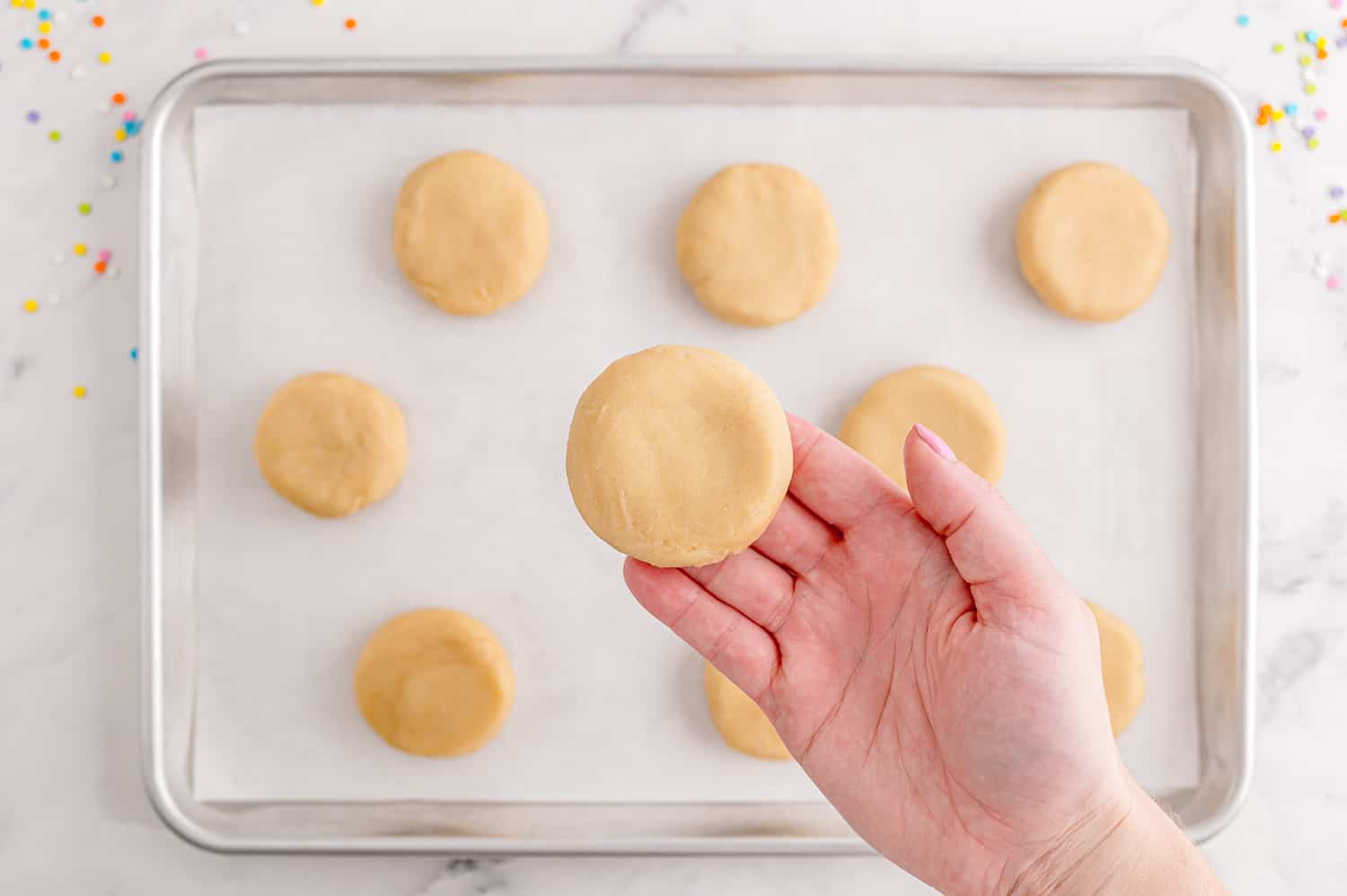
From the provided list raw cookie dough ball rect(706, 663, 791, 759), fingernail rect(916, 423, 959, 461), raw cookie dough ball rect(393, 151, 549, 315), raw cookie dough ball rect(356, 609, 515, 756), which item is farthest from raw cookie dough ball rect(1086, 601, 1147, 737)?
raw cookie dough ball rect(393, 151, 549, 315)

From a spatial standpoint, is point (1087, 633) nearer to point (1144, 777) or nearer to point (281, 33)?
point (1144, 777)

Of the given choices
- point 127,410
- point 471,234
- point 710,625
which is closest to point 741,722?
point 710,625

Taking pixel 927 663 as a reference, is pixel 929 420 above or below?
above

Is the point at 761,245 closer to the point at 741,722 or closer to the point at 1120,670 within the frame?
the point at 741,722

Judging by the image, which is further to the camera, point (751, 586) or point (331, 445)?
point (331, 445)

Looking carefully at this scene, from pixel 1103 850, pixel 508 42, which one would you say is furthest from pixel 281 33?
pixel 1103 850

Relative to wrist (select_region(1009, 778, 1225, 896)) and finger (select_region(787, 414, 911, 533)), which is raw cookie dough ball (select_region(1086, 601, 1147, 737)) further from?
finger (select_region(787, 414, 911, 533))

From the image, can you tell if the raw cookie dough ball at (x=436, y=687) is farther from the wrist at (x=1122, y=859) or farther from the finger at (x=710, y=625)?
the wrist at (x=1122, y=859)
